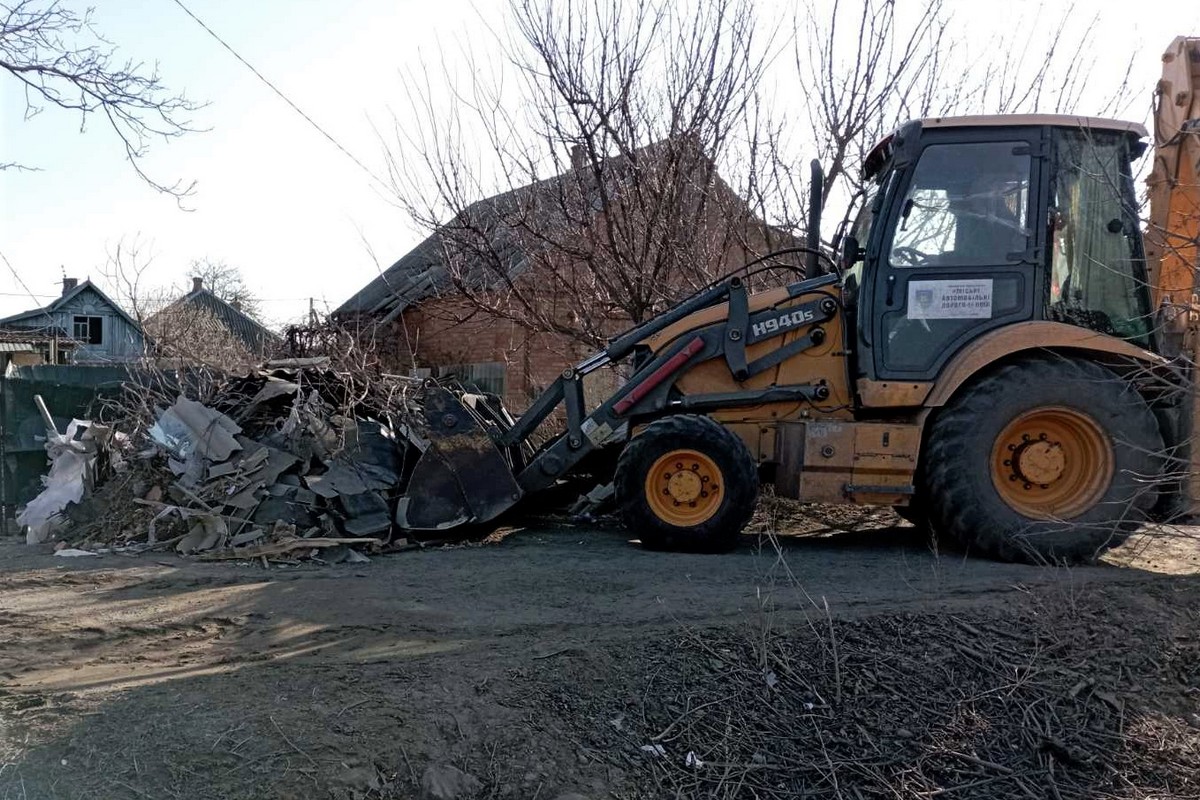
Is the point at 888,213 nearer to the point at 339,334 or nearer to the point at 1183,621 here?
the point at 1183,621

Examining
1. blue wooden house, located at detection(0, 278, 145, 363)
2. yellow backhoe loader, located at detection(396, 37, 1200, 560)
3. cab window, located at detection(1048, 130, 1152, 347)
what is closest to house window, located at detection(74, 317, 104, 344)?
blue wooden house, located at detection(0, 278, 145, 363)

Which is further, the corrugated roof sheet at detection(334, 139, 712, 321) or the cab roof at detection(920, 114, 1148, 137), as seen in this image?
the corrugated roof sheet at detection(334, 139, 712, 321)

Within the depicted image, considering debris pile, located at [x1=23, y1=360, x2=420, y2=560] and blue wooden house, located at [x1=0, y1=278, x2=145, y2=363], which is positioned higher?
blue wooden house, located at [x1=0, y1=278, x2=145, y2=363]

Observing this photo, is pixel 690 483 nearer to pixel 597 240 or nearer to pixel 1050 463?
pixel 1050 463

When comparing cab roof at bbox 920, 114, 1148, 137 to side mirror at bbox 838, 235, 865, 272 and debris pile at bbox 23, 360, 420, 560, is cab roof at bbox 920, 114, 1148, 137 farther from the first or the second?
debris pile at bbox 23, 360, 420, 560

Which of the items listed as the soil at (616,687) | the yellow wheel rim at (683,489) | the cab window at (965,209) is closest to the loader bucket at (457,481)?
the yellow wheel rim at (683,489)

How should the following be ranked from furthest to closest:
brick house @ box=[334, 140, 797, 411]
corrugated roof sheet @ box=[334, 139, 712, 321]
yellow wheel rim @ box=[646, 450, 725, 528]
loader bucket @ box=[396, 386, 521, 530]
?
corrugated roof sheet @ box=[334, 139, 712, 321] < brick house @ box=[334, 140, 797, 411] < loader bucket @ box=[396, 386, 521, 530] < yellow wheel rim @ box=[646, 450, 725, 528]

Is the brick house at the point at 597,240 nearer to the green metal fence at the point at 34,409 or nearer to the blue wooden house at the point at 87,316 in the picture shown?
the green metal fence at the point at 34,409

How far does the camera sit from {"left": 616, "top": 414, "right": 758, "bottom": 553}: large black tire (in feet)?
21.2

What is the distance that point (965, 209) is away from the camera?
6.37 metres

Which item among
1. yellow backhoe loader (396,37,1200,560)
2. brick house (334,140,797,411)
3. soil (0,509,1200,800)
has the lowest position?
soil (0,509,1200,800)

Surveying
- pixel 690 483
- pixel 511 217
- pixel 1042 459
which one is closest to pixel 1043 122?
pixel 1042 459

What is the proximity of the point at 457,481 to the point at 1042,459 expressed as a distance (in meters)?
4.06

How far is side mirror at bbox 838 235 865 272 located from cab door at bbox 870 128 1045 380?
0.23 m
